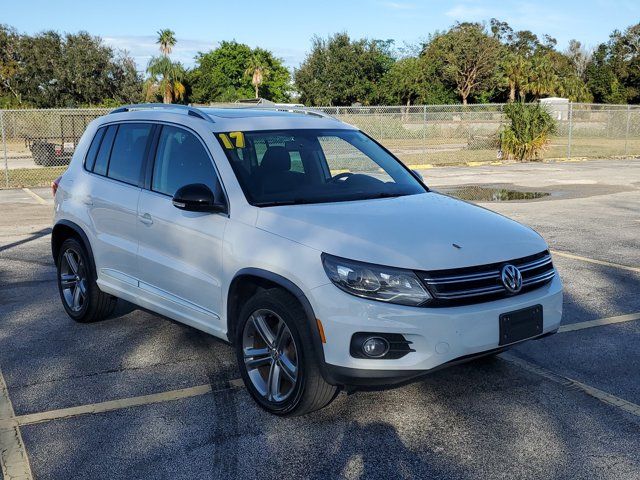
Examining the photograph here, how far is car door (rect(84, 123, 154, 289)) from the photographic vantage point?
541cm

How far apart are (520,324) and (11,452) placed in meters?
2.81

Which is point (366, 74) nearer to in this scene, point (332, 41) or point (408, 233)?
point (332, 41)

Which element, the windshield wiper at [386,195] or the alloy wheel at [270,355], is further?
the windshield wiper at [386,195]

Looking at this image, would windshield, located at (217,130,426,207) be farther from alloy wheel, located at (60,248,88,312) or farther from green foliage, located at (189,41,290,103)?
green foliage, located at (189,41,290,103)

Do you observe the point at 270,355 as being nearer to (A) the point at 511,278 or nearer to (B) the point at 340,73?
(A) the point at 511,278

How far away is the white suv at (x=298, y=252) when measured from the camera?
12.5 feet

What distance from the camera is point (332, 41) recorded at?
76.8m

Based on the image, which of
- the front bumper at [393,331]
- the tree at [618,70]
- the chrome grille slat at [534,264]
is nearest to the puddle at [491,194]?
the chrome grille slat at [534,264]

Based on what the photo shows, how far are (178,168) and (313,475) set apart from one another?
2.46 metres

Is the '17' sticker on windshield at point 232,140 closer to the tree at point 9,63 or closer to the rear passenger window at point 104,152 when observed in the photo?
the rear passenger window at point 104,152

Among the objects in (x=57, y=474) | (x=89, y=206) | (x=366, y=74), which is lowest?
(x=57, y=474)

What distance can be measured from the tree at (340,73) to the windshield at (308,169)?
6992 cm

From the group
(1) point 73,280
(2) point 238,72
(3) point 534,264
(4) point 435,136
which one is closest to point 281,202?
(3) point 534,264

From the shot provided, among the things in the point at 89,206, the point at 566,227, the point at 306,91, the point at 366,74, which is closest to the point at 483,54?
the point at 366,74
